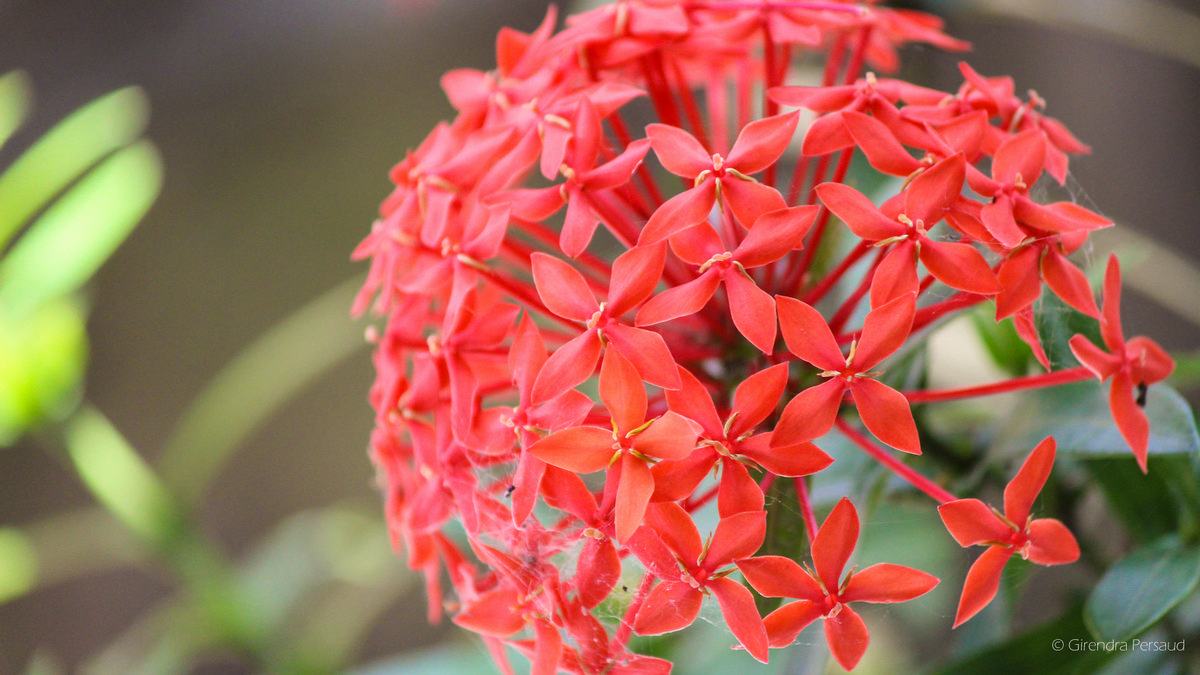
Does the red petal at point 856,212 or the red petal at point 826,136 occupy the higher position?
the red petal at point 826,136

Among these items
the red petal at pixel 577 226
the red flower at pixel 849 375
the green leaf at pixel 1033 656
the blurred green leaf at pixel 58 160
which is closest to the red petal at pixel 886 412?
the red flower at pixel 849 375

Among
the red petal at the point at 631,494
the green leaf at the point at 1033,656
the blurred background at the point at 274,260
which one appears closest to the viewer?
the red petal at the point at 631,494

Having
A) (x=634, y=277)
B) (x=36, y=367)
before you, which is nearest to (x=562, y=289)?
(x=634, y=277)

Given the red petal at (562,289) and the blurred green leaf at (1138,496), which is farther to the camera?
the blurred green leaf at (1138,496)

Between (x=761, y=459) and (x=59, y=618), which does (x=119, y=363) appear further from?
(x=761, y=459)

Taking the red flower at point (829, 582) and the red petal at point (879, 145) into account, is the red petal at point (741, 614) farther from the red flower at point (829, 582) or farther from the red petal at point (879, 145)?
the red petal at point (879, 145)

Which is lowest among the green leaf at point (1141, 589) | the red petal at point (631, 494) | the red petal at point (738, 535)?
the green leaf at point (1141, 589)

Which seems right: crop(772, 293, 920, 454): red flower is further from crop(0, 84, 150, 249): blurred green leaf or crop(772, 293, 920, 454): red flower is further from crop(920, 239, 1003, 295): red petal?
crop(0, 84, 150, 249): blurred green leaf
